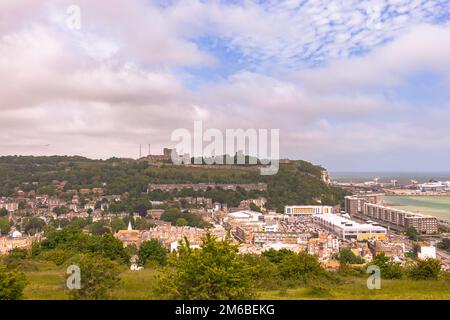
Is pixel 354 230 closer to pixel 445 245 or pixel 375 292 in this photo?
pixel 445 245

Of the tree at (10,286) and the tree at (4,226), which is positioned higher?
the tree at (10,286)

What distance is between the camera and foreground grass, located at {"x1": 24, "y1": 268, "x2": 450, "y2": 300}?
803cm

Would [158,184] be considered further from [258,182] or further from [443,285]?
[443,285]

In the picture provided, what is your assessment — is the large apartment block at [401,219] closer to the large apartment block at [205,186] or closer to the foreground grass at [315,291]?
the large apartment block at [205,186]

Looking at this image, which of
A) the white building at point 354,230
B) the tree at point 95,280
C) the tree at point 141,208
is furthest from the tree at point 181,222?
the tree at point 95,280

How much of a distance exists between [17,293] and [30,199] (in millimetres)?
66704

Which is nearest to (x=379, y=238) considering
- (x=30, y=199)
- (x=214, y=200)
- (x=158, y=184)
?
(x=214, y=200)

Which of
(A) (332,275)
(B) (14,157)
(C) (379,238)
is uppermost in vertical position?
(B) (14,157)

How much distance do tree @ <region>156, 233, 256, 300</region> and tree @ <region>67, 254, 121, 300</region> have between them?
1.51m

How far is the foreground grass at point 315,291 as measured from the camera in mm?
8031

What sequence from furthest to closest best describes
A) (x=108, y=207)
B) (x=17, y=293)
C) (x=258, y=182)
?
(x=258, y=182), (x=108, y=207), (x=17, y=293)

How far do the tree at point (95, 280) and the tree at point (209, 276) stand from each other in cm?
151

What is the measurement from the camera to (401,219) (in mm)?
51875
